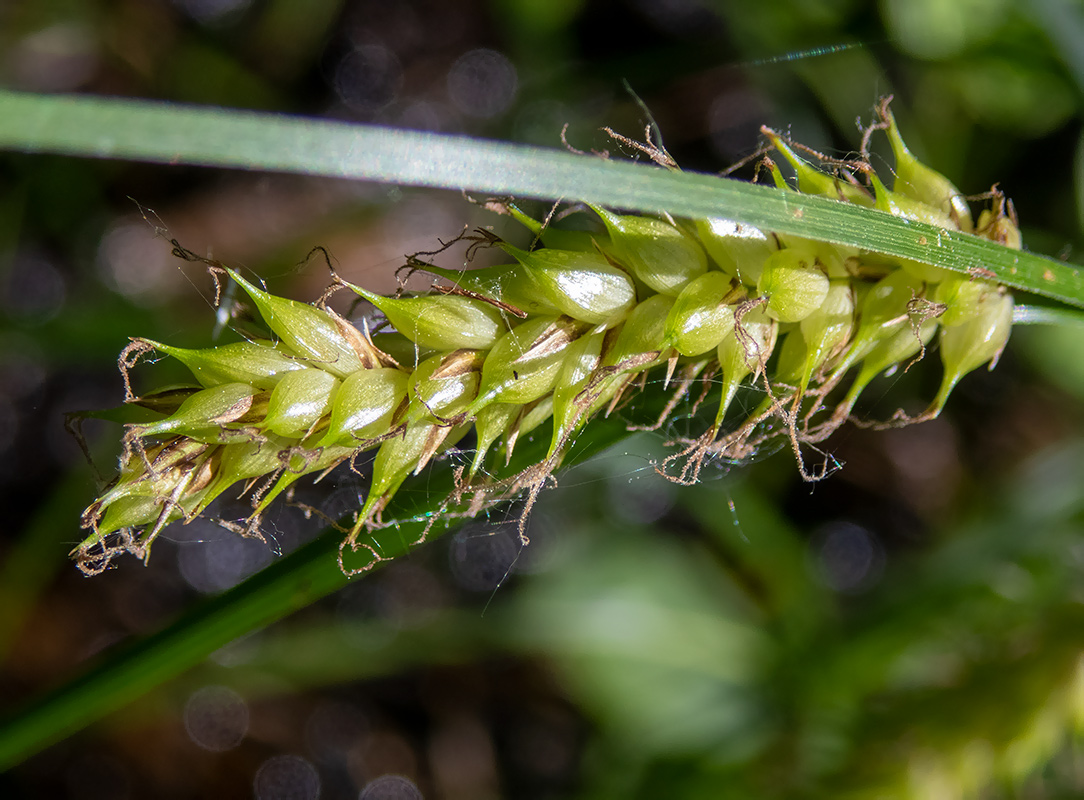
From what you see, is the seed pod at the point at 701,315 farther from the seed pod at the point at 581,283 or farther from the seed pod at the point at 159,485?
the seed pod at the point at 159,485

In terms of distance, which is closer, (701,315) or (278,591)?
(701,315)

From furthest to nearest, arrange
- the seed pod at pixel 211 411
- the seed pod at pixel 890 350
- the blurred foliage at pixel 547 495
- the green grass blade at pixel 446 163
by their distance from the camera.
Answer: the blurred foliage at pixel 547 495 → the seed pod at pixel 890 350 → the seed pod at pixel 211 411 → the green grass blade at pixel 446 163

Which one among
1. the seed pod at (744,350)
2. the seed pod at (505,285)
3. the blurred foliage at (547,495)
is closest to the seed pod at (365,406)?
the seed pod at (505,285)

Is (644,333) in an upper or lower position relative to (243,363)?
upper

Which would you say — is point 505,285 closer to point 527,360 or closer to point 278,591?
point 527,360

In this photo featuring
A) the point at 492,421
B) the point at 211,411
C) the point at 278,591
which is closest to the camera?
the point at 211,411

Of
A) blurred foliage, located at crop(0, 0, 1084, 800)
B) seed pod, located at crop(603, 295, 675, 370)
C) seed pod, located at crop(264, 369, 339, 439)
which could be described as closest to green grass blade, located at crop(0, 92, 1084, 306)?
seed pod, located at crop(603, 295, 675, 370)

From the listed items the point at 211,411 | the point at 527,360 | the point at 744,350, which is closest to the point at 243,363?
the point at 211,411

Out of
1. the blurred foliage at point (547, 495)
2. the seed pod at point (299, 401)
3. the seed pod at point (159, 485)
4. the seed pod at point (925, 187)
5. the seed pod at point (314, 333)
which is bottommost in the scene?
the blurred foliage at point (547, 495)
